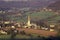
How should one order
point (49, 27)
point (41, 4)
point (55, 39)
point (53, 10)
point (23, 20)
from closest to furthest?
point (55, 39)
point (49, 27)
point (23, 20)
point (53, 10)
point (41, 4)

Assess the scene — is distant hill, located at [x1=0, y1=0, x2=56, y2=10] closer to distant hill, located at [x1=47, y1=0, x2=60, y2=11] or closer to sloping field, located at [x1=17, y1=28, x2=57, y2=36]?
distant hill, located at [x1=47, y1=0, x2=60, y2=11]

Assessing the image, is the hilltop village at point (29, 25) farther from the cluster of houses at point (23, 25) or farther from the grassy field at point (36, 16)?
the grassy field at point (36, 16)

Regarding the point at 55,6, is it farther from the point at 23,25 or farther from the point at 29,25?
the point at 23,25

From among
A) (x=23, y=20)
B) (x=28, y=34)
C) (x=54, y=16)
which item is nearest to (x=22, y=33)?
(x=28, y=34)

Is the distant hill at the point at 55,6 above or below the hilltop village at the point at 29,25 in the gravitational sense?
above

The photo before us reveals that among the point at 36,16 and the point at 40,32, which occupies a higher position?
the point at 36,16

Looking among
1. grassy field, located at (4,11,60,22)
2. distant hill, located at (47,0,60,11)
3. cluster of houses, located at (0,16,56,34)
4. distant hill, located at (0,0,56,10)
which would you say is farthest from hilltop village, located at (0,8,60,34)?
distant hill, located at (0,0,56,10)

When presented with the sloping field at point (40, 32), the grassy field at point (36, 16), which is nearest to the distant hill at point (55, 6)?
the grassy field at point (36, 16)

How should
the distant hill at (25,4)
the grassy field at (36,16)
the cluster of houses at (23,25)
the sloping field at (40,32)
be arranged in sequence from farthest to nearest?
1. the distant hill at (25,4)
2. the grassy field at (36,16)
3. the cluster of houses at (23,25)
4. the sloping field at (40,32)

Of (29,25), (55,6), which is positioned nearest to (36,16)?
(55,6)

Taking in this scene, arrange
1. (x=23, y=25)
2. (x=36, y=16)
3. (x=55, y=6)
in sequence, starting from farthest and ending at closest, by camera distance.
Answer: (x=55, y=6)
(x=36, y=16)
(x=23, y=25)

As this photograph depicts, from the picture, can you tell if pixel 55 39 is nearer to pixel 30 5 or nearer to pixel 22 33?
pixel 22 33
